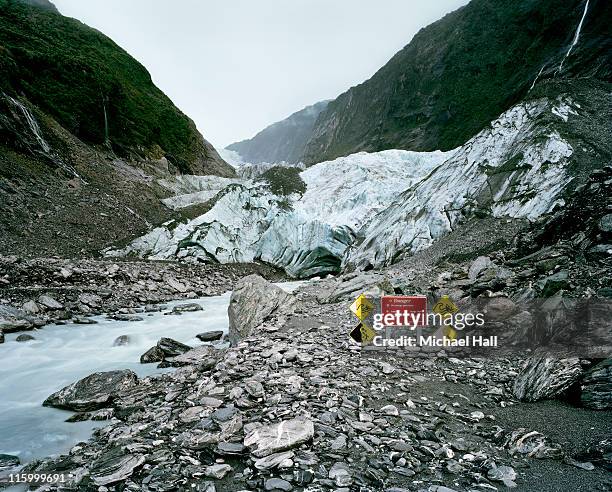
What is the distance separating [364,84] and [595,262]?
101 meters

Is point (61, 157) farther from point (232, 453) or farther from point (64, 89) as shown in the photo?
point (232, 453)

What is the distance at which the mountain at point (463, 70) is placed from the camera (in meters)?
43.4

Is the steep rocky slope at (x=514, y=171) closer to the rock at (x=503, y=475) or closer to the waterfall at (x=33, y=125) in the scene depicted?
the rock at (x=503, y=475)

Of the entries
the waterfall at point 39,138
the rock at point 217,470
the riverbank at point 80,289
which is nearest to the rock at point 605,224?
the rock at point 217,470

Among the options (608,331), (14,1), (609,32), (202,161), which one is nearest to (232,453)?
(608,331)

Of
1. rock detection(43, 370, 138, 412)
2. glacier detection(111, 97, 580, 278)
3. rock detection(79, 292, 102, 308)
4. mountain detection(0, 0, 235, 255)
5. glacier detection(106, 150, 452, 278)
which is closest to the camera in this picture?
rock detection(43, 370, 138, 412)

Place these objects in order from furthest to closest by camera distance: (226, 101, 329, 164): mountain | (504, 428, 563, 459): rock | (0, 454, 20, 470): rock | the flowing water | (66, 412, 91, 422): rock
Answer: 1. (226, 101, 329, 164): mountain
2. (66, 412, 91, 422): rock
3. the flowing water
4. (0, 454, 20, 470): rock
5. (504, 428, 563, 459): rock

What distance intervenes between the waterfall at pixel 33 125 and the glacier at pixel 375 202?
9972 mm

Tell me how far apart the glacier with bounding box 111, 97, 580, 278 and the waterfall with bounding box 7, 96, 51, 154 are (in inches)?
393

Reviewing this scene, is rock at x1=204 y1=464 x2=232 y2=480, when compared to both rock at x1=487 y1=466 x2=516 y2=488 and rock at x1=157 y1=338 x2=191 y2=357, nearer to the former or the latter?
rock at x1=487 y1=466 x2=516 y2=488

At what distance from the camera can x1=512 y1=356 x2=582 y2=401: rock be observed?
4312 millimetres

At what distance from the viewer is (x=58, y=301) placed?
13.0 m

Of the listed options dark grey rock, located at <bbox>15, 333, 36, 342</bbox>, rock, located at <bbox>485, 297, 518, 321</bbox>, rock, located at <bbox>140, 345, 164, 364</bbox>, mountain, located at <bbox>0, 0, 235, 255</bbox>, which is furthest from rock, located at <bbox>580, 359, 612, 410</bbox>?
mountain, located at <bbox>0, 0, 235, 255</bbox>

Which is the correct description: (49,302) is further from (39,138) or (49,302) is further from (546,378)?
(39,138)
